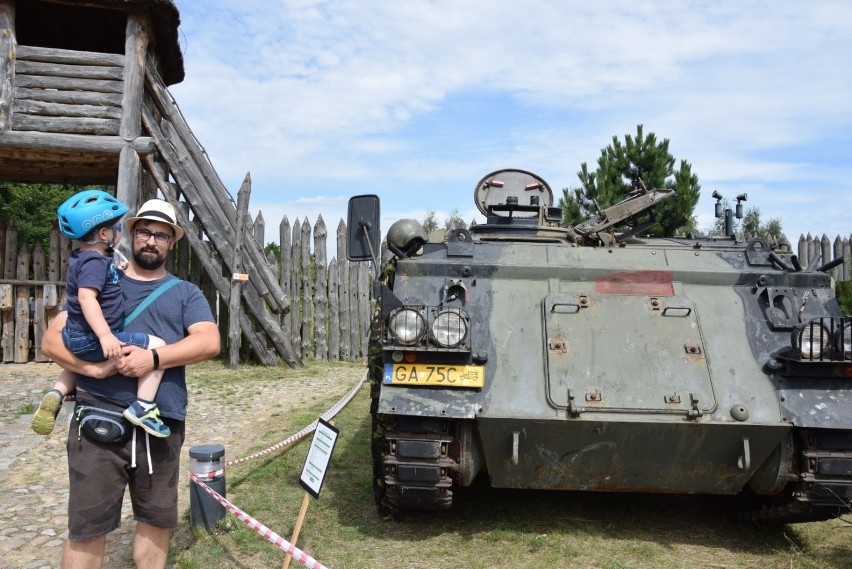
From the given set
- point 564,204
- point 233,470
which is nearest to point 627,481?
point 233,470

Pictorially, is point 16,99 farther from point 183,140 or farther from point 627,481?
point 627,481

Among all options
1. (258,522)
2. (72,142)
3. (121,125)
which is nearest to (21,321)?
(72,142)

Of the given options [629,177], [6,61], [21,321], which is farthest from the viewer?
[629,177]

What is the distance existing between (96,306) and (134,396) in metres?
0.45

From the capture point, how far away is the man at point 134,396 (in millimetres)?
3270

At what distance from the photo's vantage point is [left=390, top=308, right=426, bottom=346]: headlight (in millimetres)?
4516

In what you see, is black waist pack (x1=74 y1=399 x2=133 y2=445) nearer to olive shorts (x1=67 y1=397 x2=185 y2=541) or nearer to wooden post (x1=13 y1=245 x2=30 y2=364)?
olive shorts (x1=67 y1=397 x2=185 y2=541)

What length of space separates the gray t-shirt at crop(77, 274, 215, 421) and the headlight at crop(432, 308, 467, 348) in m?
1.45

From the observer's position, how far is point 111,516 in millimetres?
3316

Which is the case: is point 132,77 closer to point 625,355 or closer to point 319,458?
point 319,458

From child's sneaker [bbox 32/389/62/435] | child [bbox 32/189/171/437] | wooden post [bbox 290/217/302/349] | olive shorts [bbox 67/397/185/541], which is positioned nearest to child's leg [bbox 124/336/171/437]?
child [bbox 32/189/171/437]

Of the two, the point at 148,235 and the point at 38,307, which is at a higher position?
the point at 148,235

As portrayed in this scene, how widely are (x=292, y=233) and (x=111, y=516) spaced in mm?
10215

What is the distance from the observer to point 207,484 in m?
4.94
